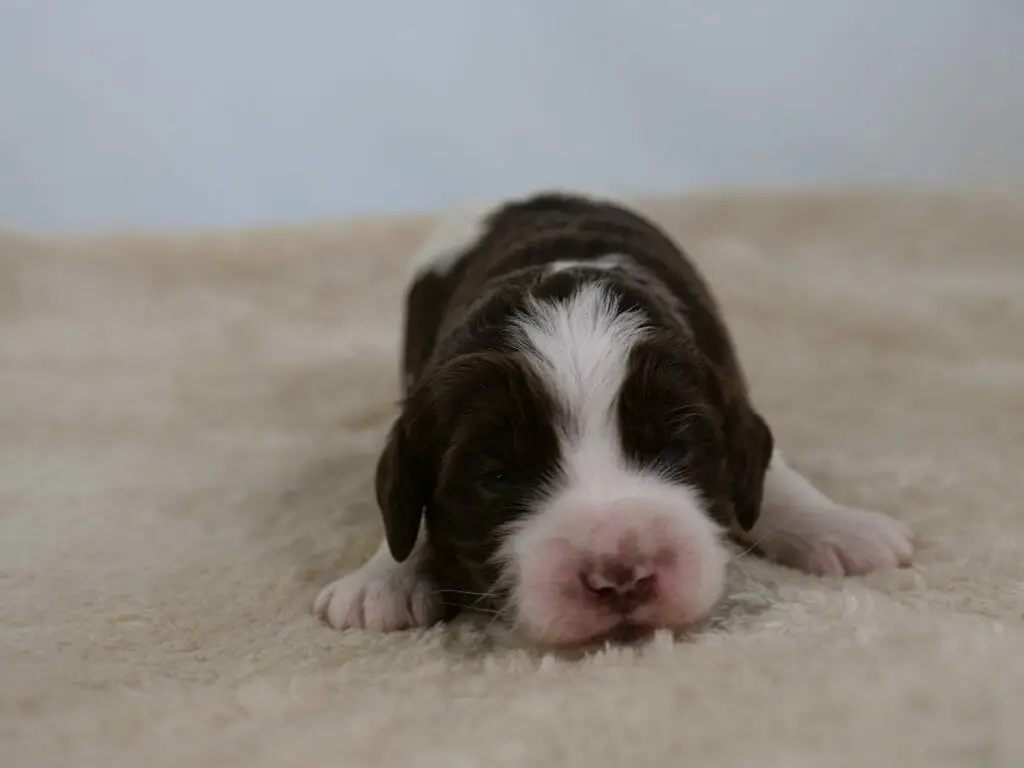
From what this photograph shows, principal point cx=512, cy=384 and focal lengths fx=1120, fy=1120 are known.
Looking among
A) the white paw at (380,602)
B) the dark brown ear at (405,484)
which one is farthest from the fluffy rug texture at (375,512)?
the dark brown ear at (405,484)

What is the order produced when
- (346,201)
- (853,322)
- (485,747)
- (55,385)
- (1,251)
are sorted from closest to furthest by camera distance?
1. (485,747)
2. (55,385)
3. (853,322)
4. (1,251)
5. (346,201)

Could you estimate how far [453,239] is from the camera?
3467 mm

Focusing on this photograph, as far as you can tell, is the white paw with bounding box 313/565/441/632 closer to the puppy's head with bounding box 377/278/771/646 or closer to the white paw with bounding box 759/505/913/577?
the puppy's head with bounding box 377/278/771/646

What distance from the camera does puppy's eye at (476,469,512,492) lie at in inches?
73.1

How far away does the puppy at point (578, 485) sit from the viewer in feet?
5.40

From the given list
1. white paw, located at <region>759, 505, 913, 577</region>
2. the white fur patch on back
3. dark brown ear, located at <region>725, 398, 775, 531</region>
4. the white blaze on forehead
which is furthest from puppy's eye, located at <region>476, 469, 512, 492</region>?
the white fur patch on back

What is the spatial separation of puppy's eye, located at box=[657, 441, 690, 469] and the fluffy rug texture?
0.76ft

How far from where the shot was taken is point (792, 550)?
87.4 inches

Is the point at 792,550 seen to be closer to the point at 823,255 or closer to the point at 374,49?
the point at 823,255

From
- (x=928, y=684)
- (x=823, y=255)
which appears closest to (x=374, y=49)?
(x=823, y=255)

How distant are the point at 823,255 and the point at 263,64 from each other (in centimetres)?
280

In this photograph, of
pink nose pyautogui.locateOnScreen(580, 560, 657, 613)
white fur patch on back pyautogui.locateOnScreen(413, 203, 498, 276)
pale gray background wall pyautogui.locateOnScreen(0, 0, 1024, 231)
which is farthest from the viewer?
pale gray background wall pyautogui.locateOnScreen(0, 0, 1024, 231)

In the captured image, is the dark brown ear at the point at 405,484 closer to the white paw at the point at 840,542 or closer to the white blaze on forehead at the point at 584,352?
the white blaze on forehead at the point at 584,352

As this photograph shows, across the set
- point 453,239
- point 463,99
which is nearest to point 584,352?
point 453,239
